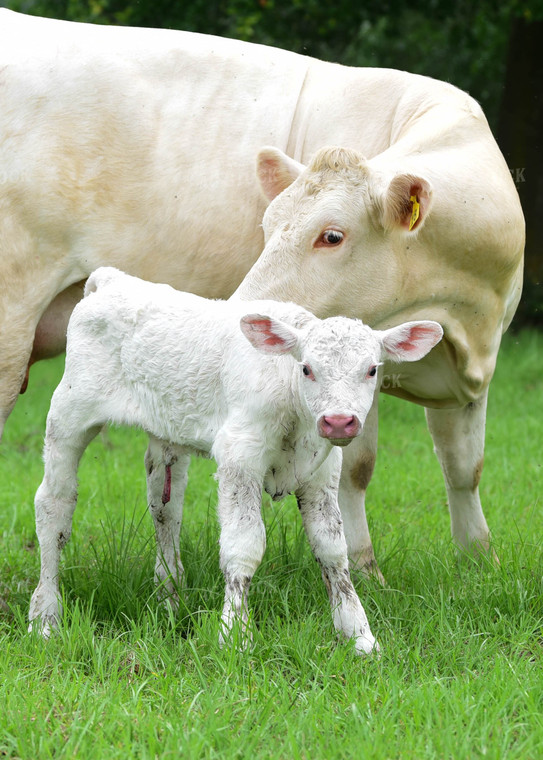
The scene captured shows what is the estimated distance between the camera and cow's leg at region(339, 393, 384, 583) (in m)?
4.97

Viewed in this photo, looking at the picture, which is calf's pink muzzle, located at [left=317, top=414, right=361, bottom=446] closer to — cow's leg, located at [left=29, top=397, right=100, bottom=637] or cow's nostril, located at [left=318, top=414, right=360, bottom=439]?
cow's nostril, located at [left=318, top=414, right=360, bottom=439]

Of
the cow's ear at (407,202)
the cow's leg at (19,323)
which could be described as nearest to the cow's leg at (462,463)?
the cow's ear at (407,202)

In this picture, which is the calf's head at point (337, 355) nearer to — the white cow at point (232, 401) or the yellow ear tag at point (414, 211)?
the white cow at point (232, 401)

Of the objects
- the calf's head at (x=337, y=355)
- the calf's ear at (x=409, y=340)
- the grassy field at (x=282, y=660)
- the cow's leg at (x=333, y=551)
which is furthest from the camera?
the cow's leg at (x=333, y=551)

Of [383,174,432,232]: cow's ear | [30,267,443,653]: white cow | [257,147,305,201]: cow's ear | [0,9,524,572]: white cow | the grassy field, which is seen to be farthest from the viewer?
[0,9,524,572]: white cow

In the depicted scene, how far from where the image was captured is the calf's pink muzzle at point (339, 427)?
3.15 metres

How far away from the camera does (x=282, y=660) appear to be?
3.65 m

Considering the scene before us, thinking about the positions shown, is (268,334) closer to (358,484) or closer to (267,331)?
(267,331)

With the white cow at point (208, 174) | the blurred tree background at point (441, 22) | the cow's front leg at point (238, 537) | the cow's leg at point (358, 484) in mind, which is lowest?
the blurred tree background at point (441, 22)

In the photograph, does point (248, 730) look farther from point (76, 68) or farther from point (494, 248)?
point (76, 68)

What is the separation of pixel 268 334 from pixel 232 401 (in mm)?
312

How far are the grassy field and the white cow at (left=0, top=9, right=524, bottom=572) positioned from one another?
66 centimetres

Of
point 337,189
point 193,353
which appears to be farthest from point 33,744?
point 337,189

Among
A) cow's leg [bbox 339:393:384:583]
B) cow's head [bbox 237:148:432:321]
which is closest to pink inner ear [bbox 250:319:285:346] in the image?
cow's head [bbox 237:148:432:321]
